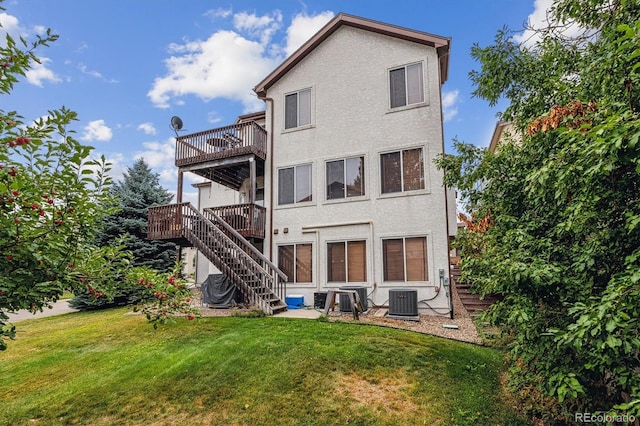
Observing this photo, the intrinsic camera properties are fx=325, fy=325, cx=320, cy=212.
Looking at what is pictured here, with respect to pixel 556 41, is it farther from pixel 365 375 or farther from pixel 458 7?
pixel 458 7

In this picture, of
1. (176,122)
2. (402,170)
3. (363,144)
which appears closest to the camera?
(402,170)

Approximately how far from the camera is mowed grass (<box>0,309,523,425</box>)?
4438mm

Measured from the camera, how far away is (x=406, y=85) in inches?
447

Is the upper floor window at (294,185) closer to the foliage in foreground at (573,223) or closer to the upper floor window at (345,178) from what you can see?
the upper floor window at (345,178)

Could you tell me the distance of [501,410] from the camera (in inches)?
173

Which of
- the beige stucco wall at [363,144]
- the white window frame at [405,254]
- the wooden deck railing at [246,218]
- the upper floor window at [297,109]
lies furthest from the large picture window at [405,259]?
the upper floor window at [297,109]

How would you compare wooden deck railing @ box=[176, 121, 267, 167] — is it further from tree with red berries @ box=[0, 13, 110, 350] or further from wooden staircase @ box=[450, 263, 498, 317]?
tree with red berries @ box=[0, 13, 110, 350]

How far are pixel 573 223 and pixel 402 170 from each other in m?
7.98

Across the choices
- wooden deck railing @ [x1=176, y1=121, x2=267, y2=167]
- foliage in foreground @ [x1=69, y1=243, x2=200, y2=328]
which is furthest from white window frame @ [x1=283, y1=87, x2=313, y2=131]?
foliage in foreground @ [x1=69, y1=243, x2=200, y2=328]

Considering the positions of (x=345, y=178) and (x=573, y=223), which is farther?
(x=345, y=178)

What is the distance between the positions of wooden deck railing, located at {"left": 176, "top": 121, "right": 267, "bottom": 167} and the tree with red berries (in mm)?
9695

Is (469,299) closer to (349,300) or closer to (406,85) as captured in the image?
(349,300)

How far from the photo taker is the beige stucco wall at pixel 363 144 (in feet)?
34.3

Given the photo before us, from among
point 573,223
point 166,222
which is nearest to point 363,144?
point 166,222
